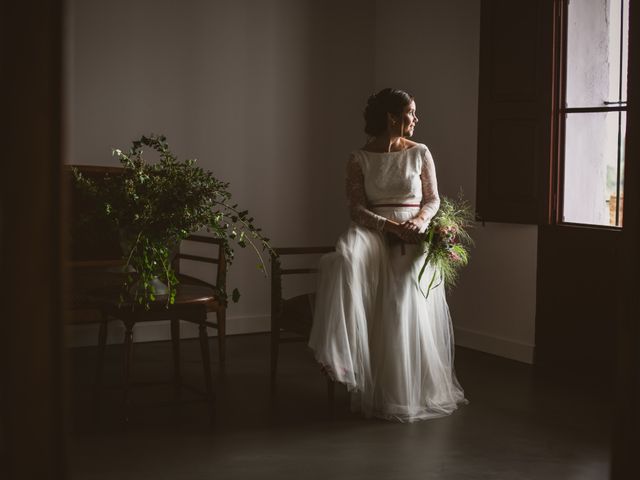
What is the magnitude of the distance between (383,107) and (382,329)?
1224mm

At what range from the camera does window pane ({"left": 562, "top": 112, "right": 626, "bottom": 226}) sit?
5.28 m

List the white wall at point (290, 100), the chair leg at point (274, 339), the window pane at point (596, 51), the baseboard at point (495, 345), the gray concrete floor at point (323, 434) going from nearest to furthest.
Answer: the gray concrete floor at point (323, 434) → the chair leg at point (274, 339) → the window pane at point (596, 51) → the baseboard at point (495, 345) → the white wall at point (290, 100)

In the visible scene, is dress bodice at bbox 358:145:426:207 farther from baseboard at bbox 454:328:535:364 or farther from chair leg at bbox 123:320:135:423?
baseboard at bbox 454:328:535:364

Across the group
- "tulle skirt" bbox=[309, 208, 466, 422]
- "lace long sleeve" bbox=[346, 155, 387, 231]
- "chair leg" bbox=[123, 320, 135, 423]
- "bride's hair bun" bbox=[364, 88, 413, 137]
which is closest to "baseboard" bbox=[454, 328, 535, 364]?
"tulle skirt" bbox=[309, 208, 466, 422]

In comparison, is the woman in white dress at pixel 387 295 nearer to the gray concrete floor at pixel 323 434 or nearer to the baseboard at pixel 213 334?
the gray concrete floor at pixel 323 434

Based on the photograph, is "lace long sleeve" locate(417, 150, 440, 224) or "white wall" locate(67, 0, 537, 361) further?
"white wall" locate(67, 0, 537, 361)

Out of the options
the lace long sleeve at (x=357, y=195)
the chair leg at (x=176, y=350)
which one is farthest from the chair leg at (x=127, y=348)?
the lace long sleeve at (x=357, y=195)

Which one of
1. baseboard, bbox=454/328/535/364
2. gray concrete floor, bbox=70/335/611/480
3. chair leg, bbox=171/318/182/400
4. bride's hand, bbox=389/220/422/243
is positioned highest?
bride's hand, bbox=389/220/422/243

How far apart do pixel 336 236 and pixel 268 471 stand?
12.1 feet

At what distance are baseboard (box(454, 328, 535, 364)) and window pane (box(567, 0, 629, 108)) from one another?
1.63 metres

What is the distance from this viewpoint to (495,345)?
6.08 m

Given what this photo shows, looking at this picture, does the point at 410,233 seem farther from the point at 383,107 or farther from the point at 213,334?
the point at 213,334

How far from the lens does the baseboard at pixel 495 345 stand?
582cm

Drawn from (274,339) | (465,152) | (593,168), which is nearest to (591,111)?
(593,168)
